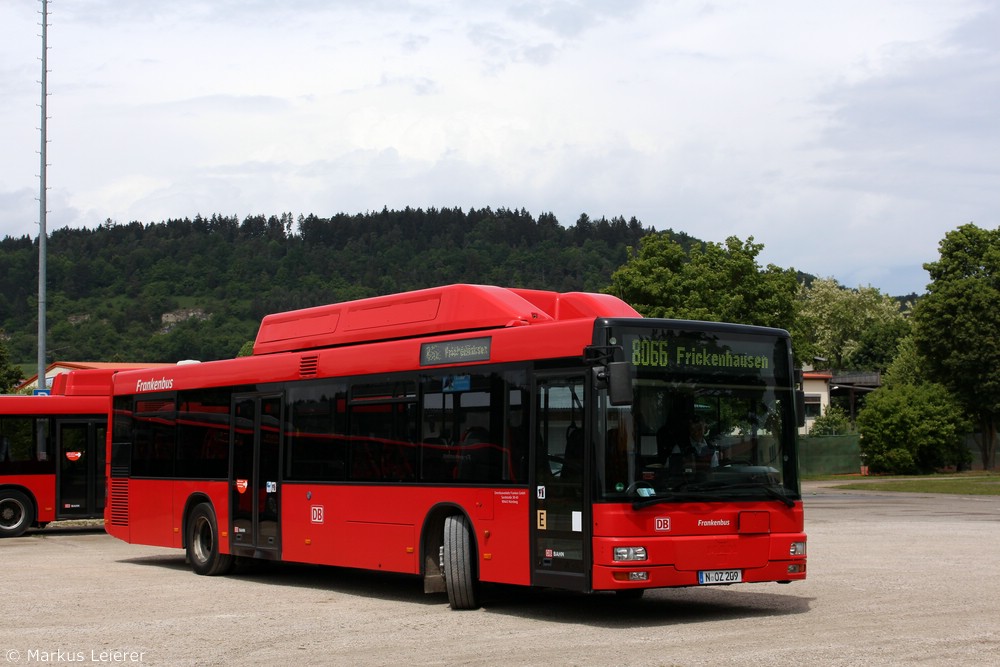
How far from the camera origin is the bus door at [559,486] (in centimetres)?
1231

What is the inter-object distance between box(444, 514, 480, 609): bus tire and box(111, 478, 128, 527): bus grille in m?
8.72

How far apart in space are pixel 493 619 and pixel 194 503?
7616mm

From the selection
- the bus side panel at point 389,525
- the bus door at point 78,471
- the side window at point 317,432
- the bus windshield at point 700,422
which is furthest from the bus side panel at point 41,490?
the bus windshield at point 700,422

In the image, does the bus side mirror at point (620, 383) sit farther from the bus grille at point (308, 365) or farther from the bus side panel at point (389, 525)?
the bus grille at point (308, 365)

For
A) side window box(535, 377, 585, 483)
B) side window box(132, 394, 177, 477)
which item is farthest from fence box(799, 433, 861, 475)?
side window box(535, 377, 585, 483)

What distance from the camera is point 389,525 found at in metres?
14.8

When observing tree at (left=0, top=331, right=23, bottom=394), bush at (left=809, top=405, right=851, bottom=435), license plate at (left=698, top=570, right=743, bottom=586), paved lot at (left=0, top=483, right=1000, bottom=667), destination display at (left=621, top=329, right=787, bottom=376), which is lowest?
paved lot at (left=0, top=483, right=1000, bottom=667)

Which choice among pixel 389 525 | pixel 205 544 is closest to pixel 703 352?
pixel 389 525

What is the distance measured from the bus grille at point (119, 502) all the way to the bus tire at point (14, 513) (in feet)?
23.7

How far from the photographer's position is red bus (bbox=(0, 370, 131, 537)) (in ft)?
89.9

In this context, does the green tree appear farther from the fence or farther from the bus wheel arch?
the bus wheel arch

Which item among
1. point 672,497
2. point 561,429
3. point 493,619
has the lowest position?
point 493,619

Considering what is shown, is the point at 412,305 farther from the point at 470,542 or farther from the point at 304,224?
the point at 304,224

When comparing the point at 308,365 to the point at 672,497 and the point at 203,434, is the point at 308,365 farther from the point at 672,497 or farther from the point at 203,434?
the point at 672,497
